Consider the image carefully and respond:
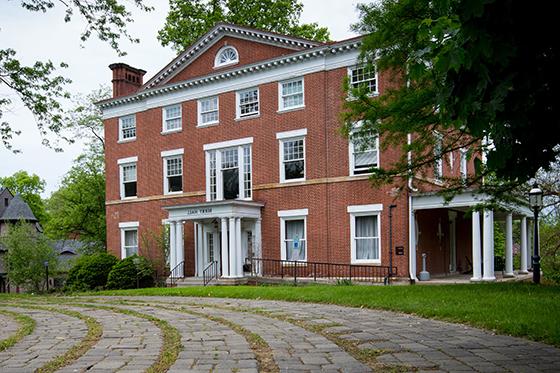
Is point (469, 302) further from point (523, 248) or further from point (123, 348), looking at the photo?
point (523, 248)

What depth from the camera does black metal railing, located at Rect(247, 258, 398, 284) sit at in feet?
75.1

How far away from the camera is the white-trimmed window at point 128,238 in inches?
1219

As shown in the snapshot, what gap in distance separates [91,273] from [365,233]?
13.3 metres

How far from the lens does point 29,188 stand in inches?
3044

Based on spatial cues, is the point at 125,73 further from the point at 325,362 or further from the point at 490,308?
the point at 325,362

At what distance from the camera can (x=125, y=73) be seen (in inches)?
1328

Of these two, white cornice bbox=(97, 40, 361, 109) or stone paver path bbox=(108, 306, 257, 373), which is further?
white cornice bbox=(97, 40, 361, 109)

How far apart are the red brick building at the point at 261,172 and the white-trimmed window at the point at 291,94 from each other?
0.05 meters

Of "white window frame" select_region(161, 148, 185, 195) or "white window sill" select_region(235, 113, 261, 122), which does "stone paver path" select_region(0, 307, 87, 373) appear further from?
"white window frame" select_region(161, 148, 185, 195)

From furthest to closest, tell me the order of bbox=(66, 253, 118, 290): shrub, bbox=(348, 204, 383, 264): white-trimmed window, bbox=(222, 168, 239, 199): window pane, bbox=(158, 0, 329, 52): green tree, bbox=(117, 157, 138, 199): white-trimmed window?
bbox=(158, 0, 329, 52): green tree, bbox=(117, 157, 138, 199): white-trimmed window, bbox=(66, 253, 118, 290): shrub, bbox=(222, 168, 239, 199): window pane, bbox=(348, 204, 383, 264): white-trimmed window

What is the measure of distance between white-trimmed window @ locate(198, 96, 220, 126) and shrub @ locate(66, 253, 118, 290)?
8.05 meters

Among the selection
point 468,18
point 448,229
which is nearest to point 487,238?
point 448,229

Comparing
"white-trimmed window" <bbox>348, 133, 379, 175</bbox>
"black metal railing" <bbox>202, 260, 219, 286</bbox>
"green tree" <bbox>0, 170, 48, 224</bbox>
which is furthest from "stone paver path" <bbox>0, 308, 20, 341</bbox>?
"green tree" <bbox>0, 170, 48, 224</bbox>

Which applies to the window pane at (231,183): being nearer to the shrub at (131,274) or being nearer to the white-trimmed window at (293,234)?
the white-trimmed window at (293,234)
